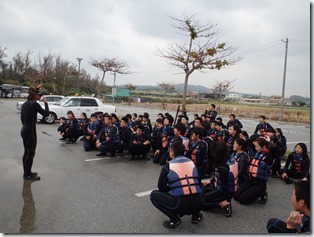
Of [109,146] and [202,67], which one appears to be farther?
[202,67]

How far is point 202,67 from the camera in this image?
1134cm

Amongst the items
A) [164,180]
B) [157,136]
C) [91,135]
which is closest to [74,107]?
[91,135]

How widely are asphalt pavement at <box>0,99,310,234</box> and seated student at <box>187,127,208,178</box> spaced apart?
1.02 metres

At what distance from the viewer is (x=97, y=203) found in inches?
179

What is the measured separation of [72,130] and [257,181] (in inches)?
276

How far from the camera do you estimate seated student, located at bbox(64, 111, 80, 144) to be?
10.0m

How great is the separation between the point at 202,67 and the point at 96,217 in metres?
8.57

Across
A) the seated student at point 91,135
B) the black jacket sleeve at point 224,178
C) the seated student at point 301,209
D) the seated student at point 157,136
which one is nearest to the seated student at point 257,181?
the black jacket sleeve at point 224,178

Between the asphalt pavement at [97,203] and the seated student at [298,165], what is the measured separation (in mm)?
397

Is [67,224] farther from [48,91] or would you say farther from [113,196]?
[48,91]

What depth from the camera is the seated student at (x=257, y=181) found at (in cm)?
484

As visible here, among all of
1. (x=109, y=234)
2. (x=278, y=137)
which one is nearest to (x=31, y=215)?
(x=109, y=234)

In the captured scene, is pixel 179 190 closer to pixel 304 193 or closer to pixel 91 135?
pixel 304 193

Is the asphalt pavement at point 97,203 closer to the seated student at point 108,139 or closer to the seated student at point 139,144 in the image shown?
the seated student at point 139,144
